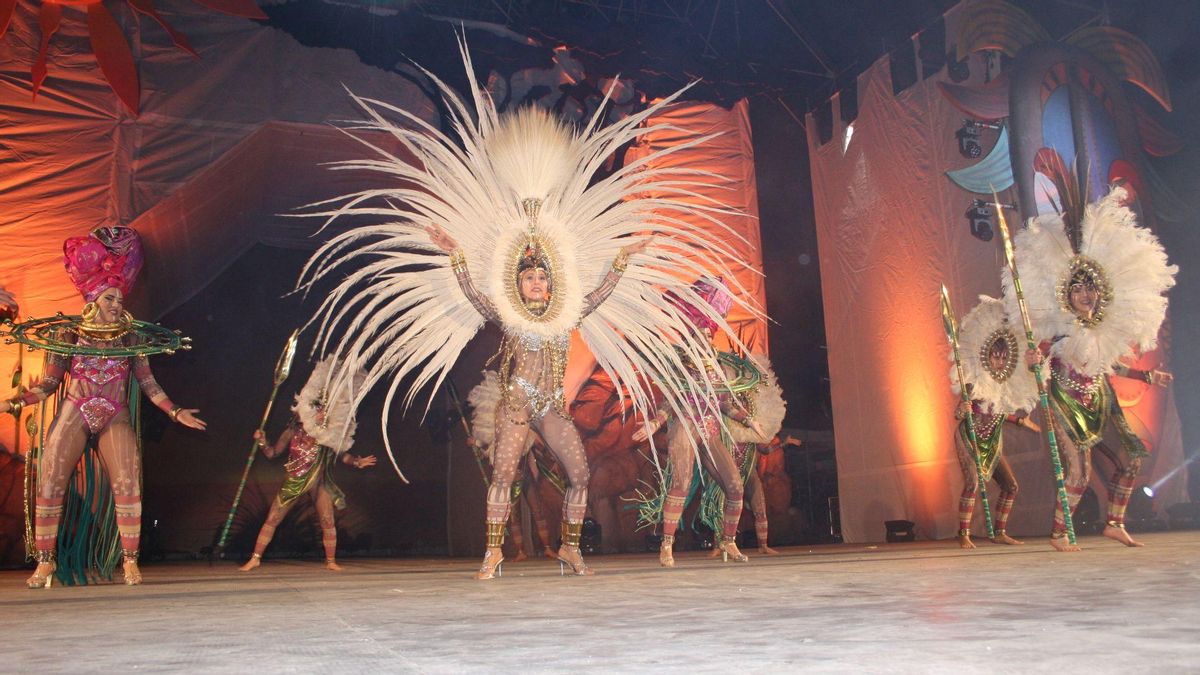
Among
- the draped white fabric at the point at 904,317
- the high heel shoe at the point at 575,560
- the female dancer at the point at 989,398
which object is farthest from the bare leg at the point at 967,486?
the high heel shoe at the point at 575,560

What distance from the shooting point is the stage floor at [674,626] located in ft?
5.23

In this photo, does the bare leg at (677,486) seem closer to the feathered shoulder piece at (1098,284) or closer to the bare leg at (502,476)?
the bare leg at (502,476)

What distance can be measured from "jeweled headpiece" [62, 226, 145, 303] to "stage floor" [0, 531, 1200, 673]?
6.92 ft

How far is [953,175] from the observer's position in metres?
9.16

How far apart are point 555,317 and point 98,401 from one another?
264 cm

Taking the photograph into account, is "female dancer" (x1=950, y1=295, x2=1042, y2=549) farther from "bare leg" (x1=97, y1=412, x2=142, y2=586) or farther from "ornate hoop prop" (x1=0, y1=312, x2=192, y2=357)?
"bare leg" (x1=97, y1=412, x2=142, y2=586)

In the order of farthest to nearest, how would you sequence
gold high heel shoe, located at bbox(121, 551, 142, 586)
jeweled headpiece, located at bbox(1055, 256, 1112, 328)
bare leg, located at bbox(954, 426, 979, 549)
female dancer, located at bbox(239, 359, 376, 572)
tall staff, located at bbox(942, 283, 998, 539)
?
bare leg, located at bbox(954, 426, 979, 549) → female dancer, located at bbox(239, 359, 376, 572) → tall staff, located at bbox(942, 283, 998, 539) → jeweled headpiece, located at bbox(1055, 256, 1112, 328) → gold high heel shoe, located at bbox(121, 551, 142, 586)

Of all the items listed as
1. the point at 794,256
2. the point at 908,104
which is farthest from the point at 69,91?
the point at 908,104

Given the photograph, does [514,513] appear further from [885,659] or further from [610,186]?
[885,659]

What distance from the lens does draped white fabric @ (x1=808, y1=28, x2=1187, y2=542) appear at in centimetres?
887

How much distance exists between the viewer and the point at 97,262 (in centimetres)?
524

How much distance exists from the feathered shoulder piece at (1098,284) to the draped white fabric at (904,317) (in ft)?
10.5

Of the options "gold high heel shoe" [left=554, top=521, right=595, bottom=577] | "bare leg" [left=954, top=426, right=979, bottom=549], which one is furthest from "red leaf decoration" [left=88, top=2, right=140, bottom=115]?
"bare leg" [left=954, top=426, right=979, bottom=549]

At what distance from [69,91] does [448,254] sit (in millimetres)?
4932
